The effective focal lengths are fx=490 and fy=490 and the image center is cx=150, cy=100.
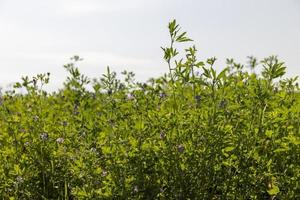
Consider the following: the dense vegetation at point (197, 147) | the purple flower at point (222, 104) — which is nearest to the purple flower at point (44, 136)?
the dense vegetation at point (197, 147)

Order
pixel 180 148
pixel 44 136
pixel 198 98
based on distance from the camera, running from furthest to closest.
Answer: pixel 44 136, pixel 198 98, pixel 180 148

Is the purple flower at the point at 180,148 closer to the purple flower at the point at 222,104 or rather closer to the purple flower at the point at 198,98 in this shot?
the purple flower at the point at 222,104

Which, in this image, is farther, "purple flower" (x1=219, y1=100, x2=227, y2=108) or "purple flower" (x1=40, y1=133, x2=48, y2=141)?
"purple flower" (x1=40, y1=133, x2=48, y2=141)

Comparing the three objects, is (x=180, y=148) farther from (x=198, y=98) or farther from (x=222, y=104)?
(x=198, y=98)

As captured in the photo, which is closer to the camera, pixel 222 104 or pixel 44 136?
pixel 222 104

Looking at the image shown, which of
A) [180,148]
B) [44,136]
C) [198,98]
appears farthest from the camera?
[44,136]

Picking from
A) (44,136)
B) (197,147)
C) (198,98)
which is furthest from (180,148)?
(44,136)

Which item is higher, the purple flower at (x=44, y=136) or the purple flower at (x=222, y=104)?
the purple flower at (x=222, y=104)

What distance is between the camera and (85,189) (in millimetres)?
3635

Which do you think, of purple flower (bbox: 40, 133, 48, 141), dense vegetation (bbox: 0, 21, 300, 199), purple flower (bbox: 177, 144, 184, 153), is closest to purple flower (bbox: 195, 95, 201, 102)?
dense vegetation (bbox: 0, 21, 300, 199)

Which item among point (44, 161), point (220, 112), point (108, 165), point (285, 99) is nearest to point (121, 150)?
point (108, 165)

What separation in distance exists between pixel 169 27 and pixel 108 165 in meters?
1.10

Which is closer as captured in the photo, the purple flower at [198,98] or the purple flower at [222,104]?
the purple flower at [222,104]

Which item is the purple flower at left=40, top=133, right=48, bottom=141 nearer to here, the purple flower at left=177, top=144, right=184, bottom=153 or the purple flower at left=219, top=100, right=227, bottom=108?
the purple flower at left=177, top=144, right=184, bottom=153
